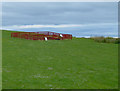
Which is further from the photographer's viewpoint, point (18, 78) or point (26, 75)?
point (26, 75)

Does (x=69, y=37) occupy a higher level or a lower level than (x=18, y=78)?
higher

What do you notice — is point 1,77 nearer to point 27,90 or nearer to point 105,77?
point 27,90

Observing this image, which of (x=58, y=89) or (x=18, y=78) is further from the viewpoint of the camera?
(x=18, y=78)

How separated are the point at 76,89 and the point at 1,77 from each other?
529 cm

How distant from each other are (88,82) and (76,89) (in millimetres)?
1618

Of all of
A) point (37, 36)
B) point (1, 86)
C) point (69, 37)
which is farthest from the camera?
point (69, 37)

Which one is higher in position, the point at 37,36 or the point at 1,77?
the point at 37,36

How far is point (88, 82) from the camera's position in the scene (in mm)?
10469

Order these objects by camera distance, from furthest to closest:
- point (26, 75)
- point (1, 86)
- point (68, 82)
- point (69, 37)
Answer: point (69, 37) < point (26, 75) < point (68, 82) < point (1, 86)

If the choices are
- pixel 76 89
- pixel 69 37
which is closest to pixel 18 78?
pixel 76 89

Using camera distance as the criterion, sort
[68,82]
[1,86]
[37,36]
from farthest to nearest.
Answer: [37,36] < [68,82] < [1,86]

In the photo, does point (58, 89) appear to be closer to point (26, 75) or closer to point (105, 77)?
point (26, 75)

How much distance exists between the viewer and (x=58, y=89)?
8984 millimetres

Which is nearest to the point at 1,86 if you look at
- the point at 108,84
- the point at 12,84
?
the point at 12,84
